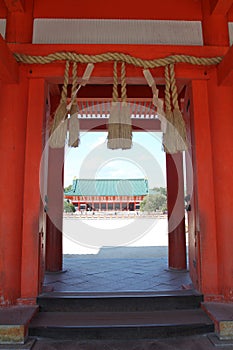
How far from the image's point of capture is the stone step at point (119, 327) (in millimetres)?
2045

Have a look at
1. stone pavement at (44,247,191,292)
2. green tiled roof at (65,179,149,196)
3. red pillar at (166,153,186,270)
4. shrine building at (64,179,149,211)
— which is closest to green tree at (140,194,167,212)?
shrine building at (64,179,149,211)

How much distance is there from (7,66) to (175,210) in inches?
111

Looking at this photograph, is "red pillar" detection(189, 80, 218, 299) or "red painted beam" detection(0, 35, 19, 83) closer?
"red painted beam" detection(0, 35, 19, 83)

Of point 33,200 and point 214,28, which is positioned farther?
point 214,28

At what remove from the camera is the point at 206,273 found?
95.0 inches

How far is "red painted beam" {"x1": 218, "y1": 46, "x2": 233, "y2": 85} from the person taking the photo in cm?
229

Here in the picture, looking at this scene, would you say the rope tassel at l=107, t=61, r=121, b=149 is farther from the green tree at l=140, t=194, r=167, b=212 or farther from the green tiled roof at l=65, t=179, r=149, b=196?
the green tiled roof at l=65, t=179, r=149, b=196

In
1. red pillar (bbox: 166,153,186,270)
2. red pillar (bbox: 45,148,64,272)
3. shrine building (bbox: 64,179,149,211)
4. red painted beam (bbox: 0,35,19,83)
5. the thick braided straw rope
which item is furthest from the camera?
shrine building (bbox: 64,179,149,211)

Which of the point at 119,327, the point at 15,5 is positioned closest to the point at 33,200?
the point at 119,327

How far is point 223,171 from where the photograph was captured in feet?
8.30

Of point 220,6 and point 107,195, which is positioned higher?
point 220,6

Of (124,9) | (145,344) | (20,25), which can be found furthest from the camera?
(124,9)

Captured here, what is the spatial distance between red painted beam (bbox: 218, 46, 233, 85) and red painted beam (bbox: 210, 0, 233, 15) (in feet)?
2.01

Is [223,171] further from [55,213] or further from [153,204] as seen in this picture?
[153,204]
